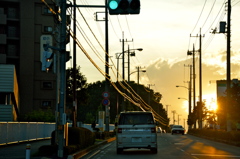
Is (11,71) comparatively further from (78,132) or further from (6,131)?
(78,132)

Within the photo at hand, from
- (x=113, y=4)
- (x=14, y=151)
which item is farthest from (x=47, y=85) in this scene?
(x=113, y=4)

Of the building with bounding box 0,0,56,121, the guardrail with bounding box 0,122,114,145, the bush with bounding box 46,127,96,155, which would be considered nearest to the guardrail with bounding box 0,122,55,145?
the guardrail with bounding box 0,122,114,145

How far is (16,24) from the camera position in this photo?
75438mm

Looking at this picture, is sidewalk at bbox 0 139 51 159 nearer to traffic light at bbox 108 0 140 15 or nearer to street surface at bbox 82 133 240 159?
street surface at bbox 82 133 240 159

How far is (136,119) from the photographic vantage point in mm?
25891

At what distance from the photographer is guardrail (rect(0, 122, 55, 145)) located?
29125 mm

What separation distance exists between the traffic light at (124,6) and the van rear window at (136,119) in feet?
35.1

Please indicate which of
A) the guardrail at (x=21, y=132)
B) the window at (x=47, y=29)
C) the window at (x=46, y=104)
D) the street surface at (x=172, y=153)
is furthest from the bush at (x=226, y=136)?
the window at (x=47, y=29)

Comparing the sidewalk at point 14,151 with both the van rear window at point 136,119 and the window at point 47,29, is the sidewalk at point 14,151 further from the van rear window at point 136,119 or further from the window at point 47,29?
the window at point 47,29

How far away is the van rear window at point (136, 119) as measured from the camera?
84.7ft

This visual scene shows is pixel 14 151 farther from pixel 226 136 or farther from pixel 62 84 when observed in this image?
pixel 226 136

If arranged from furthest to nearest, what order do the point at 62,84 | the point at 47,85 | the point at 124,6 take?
the point at 47,85, the point at 62,84, the point at 124,6

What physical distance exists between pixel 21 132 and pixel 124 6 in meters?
19.6

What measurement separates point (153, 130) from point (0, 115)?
1189 inches
